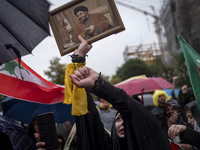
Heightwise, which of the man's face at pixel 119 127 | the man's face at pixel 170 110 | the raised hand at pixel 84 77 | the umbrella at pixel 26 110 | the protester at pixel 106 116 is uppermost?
the raised hand at pixel 84 77

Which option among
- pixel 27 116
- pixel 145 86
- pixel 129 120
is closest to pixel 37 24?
pixel 129 120

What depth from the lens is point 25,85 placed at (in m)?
2.43

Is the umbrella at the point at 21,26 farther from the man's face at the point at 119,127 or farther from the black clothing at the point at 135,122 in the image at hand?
the man's face at the point at 119,127

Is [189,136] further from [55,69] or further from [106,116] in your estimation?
[55,69]

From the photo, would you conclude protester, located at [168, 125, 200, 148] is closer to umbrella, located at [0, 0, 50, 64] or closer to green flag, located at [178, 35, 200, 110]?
green flag, located at [178, 35, 200, 110]

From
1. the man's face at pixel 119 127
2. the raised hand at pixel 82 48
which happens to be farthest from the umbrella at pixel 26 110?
the raised hand at pixel 82 48

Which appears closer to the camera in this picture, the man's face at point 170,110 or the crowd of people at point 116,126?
the crowd of people at point 116,126

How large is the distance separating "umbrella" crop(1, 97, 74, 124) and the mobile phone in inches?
54.7

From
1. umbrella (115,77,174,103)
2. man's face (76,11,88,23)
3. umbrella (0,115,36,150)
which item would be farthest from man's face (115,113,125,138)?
umbrella (115,77,174,103)

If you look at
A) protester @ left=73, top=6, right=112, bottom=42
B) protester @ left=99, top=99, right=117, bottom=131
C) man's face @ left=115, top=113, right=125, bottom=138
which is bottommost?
→ protester @ left=99, top=99, right=117, bottom=131

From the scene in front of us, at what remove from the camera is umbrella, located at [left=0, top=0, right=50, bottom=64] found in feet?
4.82

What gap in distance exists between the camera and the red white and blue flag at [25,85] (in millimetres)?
2178

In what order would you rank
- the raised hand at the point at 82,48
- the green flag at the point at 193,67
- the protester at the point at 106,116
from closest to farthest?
the raised hand at the point at 82,48, the green flag at the point at 193,67, the protester at the point at 106,116

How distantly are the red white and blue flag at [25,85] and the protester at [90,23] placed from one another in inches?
27.7
